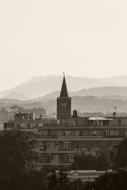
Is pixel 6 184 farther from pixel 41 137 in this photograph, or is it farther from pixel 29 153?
pixel 41 137

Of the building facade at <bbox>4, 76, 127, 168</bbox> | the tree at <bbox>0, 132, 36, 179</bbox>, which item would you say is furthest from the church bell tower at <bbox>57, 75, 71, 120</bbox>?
the tree at <bbox>0, 132, 36, 179</bbox>

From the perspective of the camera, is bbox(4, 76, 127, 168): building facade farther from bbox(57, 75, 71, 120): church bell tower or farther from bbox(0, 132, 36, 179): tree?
bbox(57, 75, 71, 120): church bell tower

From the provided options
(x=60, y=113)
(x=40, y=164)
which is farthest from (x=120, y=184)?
(x=60, y=113)

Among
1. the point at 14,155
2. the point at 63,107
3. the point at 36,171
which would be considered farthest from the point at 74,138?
the point at 63,107

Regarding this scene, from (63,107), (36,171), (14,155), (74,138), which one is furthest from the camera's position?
(63,107)

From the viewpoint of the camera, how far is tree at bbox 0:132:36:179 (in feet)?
307

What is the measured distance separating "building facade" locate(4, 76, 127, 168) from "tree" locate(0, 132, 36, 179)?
146 inches

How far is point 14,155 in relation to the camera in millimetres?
98938

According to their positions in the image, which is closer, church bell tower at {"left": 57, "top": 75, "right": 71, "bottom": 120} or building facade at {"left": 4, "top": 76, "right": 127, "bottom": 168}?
building facade at {"left": 4, "top": 76, "right": 127, "bottom": 168}

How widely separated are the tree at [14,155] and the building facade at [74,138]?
12.2 ft

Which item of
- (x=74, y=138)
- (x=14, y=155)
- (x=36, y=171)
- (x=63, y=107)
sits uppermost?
(x=63, y=107)

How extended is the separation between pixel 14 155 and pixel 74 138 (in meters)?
17.8

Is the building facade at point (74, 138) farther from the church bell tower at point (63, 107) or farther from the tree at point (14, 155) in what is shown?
the church bell tower at point (63, 107)

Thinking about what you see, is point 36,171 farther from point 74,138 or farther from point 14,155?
point 74,138
